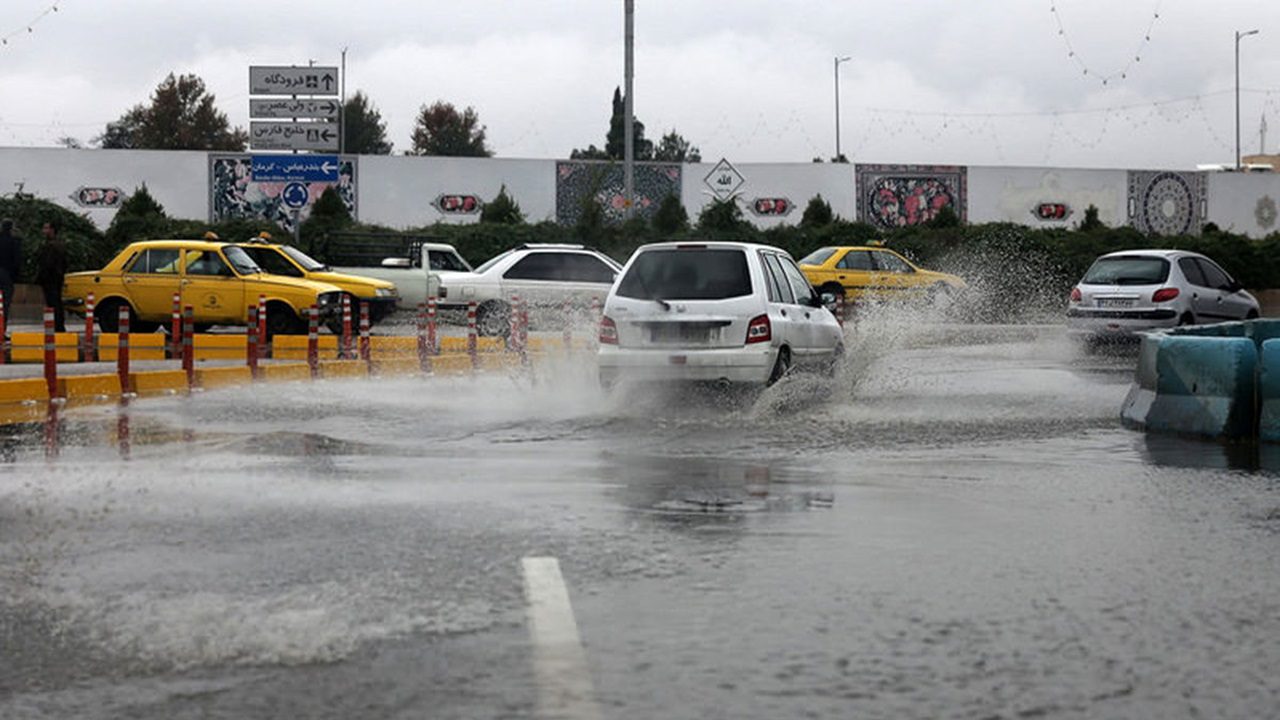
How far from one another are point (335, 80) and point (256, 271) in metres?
7.32

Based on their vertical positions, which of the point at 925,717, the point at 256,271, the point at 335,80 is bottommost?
the point at 925,717

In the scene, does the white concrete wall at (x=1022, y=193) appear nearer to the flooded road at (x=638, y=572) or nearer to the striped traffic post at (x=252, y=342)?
the striped traffic post at (x=252, y=342)

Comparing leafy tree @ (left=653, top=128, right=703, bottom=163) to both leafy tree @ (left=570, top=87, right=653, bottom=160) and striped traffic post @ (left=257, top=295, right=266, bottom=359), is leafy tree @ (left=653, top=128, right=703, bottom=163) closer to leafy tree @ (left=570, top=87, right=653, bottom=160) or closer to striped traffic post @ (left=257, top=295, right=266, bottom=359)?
leafy tree @ (left=570, top=87, right=653, bottom=160)

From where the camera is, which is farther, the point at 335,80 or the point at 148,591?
the point at 335,80

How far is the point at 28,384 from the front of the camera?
16.4 metres

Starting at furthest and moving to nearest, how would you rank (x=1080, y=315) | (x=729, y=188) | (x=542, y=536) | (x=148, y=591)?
(x=729, y=188) → (x=1080, y=315) → (x=542, y=536) → (x=148, y=591)

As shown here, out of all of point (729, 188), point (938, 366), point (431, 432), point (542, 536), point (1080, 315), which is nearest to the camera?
point (542, 536)

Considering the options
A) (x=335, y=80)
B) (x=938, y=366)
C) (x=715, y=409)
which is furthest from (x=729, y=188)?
(x=715, y=409)

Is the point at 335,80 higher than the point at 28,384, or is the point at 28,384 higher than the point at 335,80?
the point at 335,80

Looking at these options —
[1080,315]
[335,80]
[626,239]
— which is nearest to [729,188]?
[626,239]

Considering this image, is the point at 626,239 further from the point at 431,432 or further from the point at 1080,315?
the point at 431,432

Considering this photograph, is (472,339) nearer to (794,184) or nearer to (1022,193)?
(794,184)

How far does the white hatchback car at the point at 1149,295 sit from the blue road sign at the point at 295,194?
44.5ft

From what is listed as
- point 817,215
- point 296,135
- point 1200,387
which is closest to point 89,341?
point 296,135
